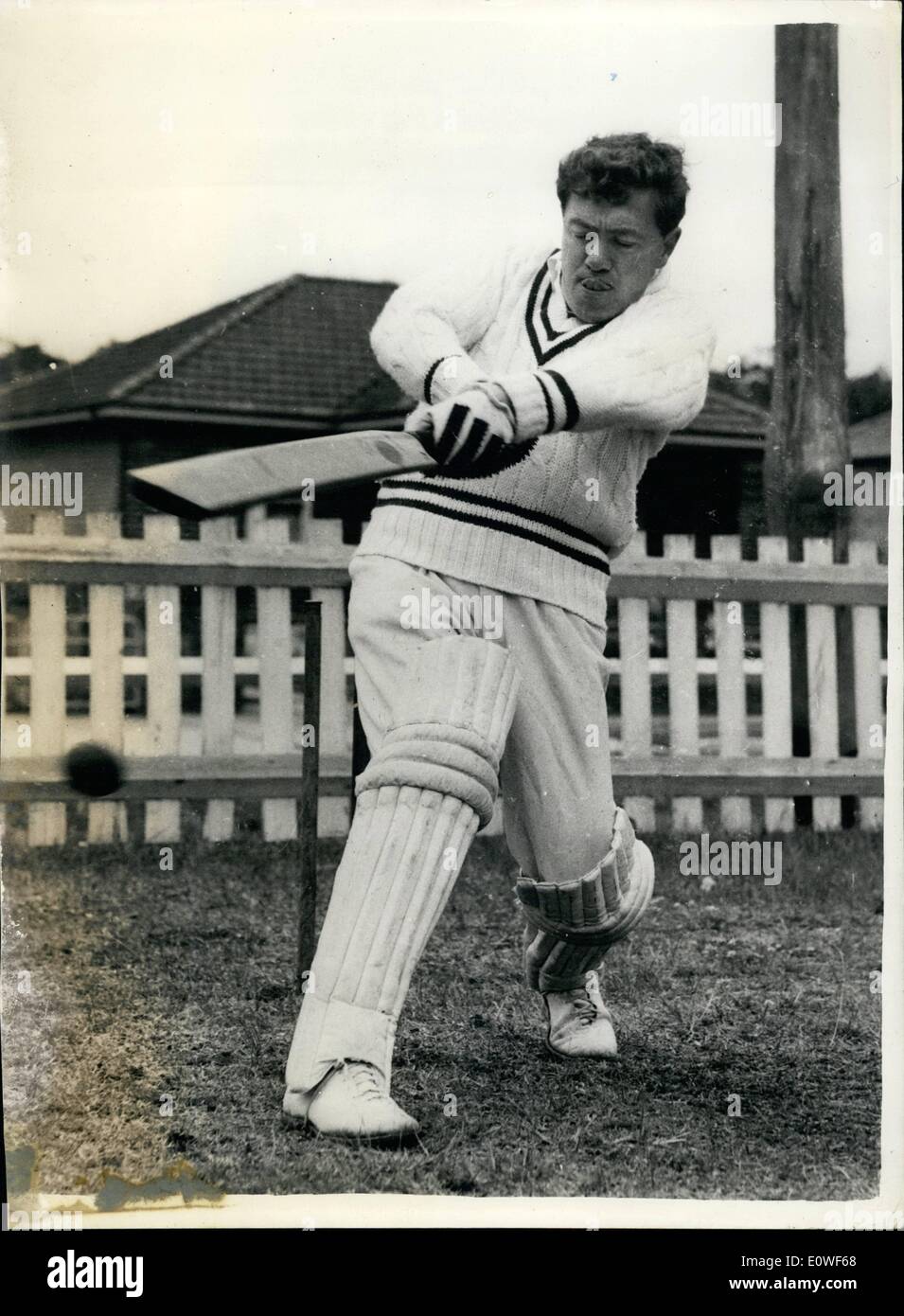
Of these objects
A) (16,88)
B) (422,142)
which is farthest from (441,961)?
(16,88)

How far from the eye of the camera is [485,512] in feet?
7.70

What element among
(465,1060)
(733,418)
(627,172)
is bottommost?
(465,1060)

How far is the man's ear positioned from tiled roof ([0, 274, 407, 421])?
1.66 feet

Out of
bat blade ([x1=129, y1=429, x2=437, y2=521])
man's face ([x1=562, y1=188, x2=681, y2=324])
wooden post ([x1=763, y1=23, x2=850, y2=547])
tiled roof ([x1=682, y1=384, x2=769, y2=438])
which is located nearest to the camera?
bat blade ([x1=129, y1=429, x2=437, y2=521])

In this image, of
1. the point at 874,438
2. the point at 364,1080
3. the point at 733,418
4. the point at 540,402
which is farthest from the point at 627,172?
the point at 364,1080

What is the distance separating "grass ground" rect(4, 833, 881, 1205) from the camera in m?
2.23

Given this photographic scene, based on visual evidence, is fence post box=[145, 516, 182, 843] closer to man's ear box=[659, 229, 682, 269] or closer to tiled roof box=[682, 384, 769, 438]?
tiled roof box=[682, 384, 769, 438]

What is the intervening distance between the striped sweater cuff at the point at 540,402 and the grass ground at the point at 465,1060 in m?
1.10

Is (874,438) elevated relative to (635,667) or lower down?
elevated

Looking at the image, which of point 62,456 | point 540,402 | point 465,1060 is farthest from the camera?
point 62,456

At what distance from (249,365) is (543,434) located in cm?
116

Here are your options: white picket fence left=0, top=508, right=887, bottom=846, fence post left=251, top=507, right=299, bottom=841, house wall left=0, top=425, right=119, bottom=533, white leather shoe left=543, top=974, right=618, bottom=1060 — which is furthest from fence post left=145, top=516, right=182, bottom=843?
white leather shoe left=543, top=974, right=618, bottom=1060

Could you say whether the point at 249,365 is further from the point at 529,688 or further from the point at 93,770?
the point at 529,688

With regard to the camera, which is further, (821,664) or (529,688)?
(821,664)
